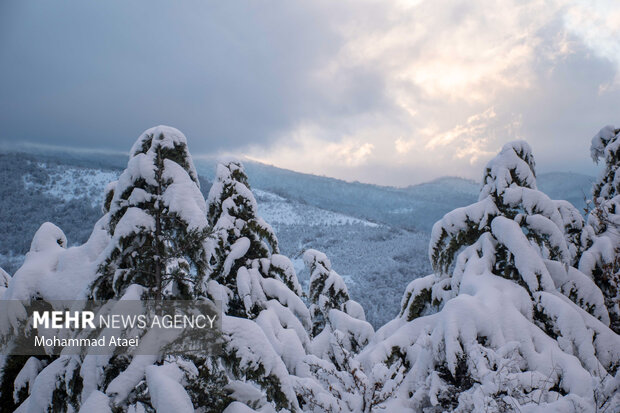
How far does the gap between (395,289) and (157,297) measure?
3018 inches

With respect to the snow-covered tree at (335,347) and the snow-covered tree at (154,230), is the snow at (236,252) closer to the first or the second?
the snow-covered tree at (335,347)

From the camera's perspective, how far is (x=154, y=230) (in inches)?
117

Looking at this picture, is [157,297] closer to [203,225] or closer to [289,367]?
[203,225]

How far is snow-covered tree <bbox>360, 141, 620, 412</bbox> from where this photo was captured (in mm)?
3020

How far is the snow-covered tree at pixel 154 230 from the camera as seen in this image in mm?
2877

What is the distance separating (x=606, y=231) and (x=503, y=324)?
579 cm

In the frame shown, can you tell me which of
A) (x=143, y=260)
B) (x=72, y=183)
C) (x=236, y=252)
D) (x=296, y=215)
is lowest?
(x=236, y=252)

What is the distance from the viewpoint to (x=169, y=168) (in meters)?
3.13

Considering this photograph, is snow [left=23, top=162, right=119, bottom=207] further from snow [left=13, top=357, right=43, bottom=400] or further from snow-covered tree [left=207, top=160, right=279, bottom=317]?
snow [left=13, top=357, right=43, bottom=400]

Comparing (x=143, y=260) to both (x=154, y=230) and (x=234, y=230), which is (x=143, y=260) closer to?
(x=154, y=230)

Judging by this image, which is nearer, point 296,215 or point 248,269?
point 248,269

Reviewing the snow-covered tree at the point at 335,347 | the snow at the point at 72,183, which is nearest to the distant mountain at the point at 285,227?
the snow at the point at 72,183

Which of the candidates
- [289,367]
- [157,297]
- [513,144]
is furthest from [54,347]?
[513,144]

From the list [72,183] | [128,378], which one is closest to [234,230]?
[128,378]
